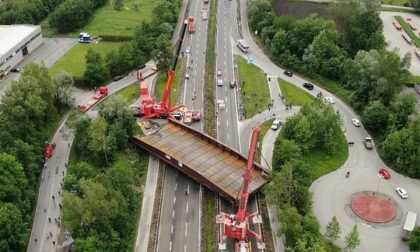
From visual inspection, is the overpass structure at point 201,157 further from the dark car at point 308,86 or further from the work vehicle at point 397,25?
the work vehicle at point 397,25

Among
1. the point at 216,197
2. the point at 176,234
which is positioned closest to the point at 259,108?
the point at 216,197

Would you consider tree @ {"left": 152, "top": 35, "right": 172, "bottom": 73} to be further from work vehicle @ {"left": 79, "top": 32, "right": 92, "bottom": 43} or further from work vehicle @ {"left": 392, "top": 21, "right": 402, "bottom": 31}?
work vehicle @ {"left": 392, "top": 21, "right": 402, "bottom": 31}

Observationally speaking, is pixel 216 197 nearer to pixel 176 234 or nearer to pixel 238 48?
pixel 176 234

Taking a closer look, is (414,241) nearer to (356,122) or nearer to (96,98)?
(356,122)

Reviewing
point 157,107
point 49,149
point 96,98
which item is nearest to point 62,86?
point 96,98

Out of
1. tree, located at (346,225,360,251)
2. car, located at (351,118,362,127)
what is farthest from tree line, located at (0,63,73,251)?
car, located at (351,118,362,127)
